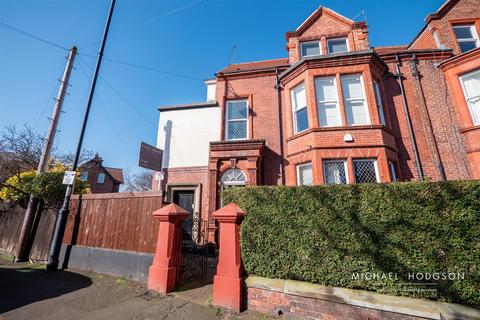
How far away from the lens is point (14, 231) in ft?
29.2

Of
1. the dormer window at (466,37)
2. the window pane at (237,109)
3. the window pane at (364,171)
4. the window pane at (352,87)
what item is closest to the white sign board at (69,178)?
the window pane at (237,109)

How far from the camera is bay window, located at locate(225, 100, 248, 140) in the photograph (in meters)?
10.9

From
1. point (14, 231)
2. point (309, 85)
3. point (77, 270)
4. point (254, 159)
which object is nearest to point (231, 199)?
point (254, 159)

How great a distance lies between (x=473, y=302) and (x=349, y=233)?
169 centimetres

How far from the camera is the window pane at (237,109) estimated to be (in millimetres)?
11164

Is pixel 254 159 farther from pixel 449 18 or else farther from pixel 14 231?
pixel 449 18

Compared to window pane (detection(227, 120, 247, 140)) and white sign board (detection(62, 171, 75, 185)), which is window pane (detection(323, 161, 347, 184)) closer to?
window pane (detection(227, 120, 247, 140))

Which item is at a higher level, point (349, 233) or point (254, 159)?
point (254, 159)

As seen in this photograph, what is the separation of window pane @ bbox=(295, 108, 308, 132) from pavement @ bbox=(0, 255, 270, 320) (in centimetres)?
718

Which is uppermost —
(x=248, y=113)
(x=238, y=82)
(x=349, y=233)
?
(x=238, y=82)

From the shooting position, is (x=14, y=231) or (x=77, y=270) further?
(x=14, y=231)

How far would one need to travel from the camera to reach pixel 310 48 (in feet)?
36.5

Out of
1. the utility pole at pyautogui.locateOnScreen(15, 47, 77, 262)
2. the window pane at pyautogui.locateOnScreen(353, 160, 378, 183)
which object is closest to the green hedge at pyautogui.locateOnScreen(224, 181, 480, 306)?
the window pane at pyautogui.locateOnScreen(353, 160, 378, 183)

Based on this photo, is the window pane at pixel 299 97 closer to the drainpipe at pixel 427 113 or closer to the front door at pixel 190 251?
the drainpipe at pixel 427 113
